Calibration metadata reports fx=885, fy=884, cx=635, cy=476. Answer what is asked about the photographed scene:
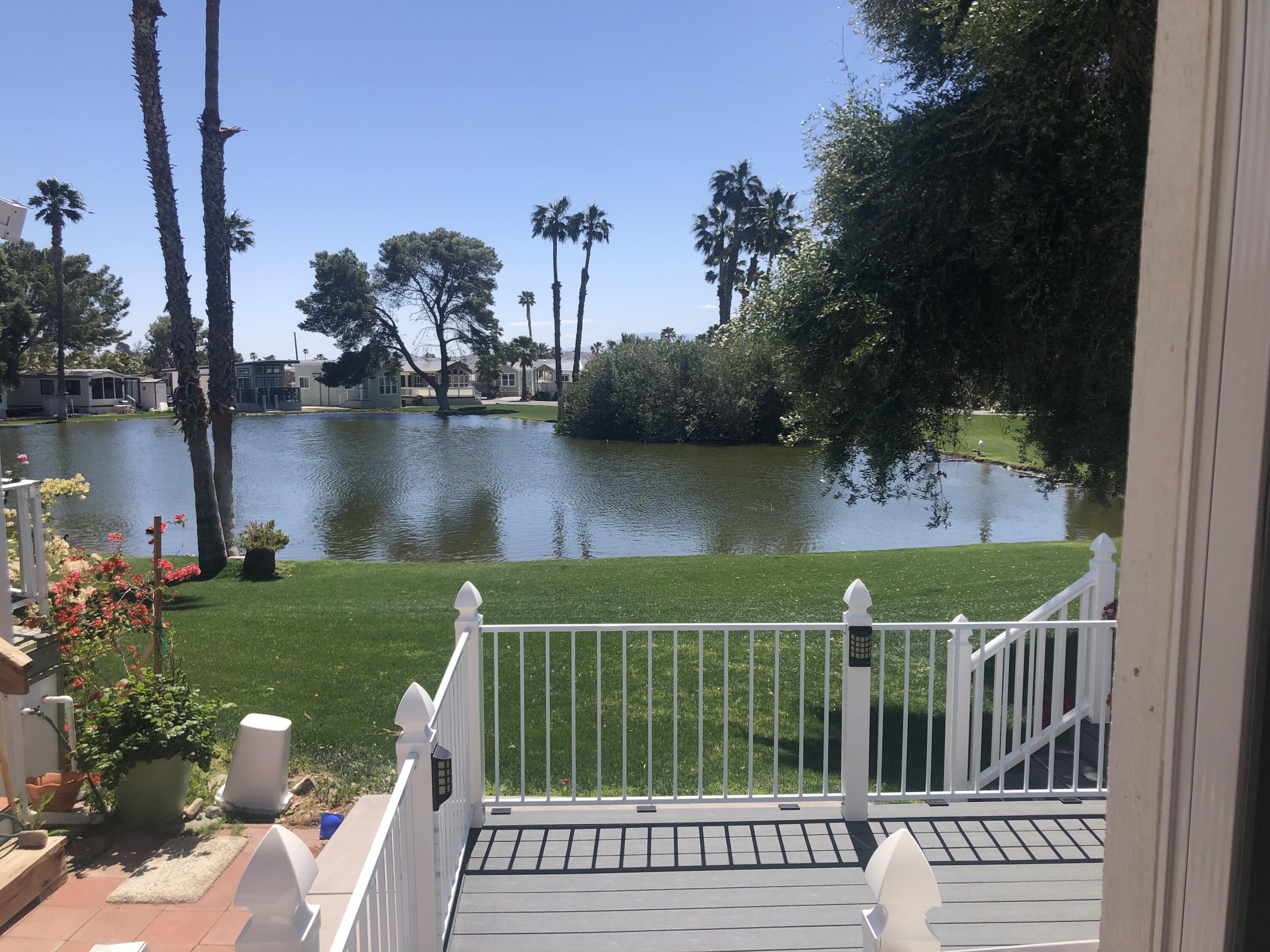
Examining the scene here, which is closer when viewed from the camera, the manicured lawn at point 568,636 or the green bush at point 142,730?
the green bush at point 142,730

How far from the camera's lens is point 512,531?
744 inches

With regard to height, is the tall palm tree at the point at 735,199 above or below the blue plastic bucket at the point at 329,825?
above

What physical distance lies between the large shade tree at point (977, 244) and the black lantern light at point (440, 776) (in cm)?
411

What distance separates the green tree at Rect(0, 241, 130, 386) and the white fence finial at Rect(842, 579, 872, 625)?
48508 millimetres

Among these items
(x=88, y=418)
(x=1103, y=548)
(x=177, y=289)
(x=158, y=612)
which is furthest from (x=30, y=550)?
(x=88, y=418)

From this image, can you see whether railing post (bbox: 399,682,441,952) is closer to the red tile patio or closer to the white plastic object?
the red tile patio

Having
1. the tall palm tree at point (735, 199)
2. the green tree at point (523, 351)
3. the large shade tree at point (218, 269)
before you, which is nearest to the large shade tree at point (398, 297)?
the green tree at point (523, 351)

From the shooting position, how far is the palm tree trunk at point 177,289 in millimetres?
11484

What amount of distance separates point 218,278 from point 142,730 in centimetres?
1066

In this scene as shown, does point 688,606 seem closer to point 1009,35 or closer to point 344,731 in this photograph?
point 344,731

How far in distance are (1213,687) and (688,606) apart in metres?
8.95

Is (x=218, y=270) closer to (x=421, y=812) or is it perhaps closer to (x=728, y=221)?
(x=421, y=812)

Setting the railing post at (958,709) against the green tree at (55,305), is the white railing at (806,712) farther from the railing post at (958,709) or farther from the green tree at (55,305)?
the green tree at (55,305)

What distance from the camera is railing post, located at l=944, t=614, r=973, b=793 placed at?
13.9 ft
